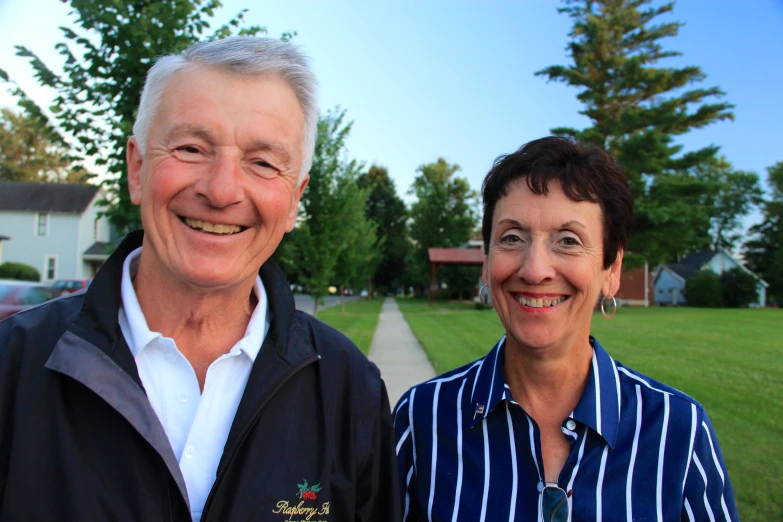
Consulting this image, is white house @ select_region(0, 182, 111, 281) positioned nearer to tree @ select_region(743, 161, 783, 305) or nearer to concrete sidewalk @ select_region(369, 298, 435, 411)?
concrete sidewalk @ select_region(369, 298, 435, 411)

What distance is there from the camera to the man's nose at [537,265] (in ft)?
6.77

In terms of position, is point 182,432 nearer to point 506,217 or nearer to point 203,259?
point 203,259

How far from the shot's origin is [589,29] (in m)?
30.1

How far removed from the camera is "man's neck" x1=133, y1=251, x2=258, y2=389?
178 centimetres

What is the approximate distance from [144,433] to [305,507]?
499 millimetres

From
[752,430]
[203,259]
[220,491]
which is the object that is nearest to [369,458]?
[220,491]

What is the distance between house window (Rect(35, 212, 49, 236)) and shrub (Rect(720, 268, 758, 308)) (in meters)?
42.2

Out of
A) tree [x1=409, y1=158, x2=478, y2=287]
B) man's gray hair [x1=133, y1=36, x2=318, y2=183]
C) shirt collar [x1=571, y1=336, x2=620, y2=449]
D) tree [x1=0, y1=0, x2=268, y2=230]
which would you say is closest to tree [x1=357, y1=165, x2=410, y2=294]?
tree [x1=409, y1=158, x2=478, y2=287]

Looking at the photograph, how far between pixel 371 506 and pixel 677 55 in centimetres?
3412

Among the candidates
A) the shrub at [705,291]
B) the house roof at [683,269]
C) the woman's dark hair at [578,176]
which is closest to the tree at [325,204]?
the woman's dark hair at [578,176]

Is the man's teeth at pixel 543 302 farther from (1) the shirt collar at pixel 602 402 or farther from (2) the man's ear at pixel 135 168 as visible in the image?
(2) the man's ear at pixel 135 168

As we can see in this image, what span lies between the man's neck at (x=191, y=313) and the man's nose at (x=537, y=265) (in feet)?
3.26

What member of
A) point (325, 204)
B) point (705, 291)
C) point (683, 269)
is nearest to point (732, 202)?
point (683, 269)

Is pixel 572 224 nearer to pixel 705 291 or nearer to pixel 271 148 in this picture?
pixel 271 148
